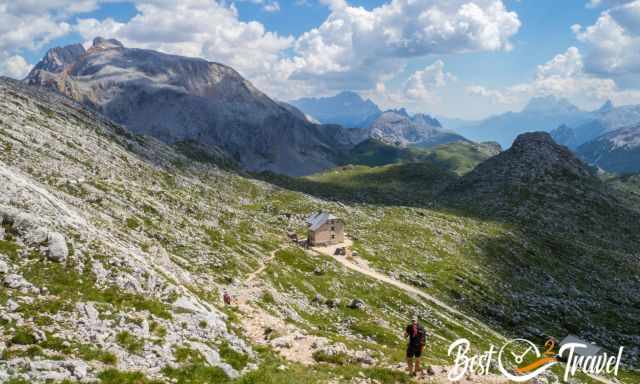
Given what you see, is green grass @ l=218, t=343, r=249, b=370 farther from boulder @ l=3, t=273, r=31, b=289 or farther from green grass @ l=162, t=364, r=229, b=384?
boulder @ l=3, t=273, r=31, b=289

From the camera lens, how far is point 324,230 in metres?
82.7

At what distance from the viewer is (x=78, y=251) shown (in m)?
29.0

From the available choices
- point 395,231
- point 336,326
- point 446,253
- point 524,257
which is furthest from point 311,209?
point 336,326

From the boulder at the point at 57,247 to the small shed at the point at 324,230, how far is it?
5519 centimetres

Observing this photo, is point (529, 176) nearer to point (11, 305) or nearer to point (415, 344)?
point (415, 344)

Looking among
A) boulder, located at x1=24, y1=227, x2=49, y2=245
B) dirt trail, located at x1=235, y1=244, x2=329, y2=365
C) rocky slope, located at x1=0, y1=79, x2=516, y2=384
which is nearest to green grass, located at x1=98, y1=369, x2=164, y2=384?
rocky slope, located at x1=0, y1=79, x2=516, y2=384

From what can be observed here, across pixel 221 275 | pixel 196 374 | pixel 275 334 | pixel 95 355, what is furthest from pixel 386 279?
pixel 95 355

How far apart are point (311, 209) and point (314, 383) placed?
90392 mm

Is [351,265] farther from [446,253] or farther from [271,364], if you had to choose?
[271,364]

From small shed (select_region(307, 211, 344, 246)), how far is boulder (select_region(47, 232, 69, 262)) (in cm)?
5519

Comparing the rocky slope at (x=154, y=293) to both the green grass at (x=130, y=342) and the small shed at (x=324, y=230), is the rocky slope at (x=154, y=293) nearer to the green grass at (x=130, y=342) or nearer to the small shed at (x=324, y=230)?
the green grass at (x=130, y=342)

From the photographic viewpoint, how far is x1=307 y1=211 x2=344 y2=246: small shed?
81.4 meters

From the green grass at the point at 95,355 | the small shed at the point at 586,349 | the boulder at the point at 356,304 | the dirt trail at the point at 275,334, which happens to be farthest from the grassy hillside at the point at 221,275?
the small shed at the point at 586,349

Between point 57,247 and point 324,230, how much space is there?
57.9 m
